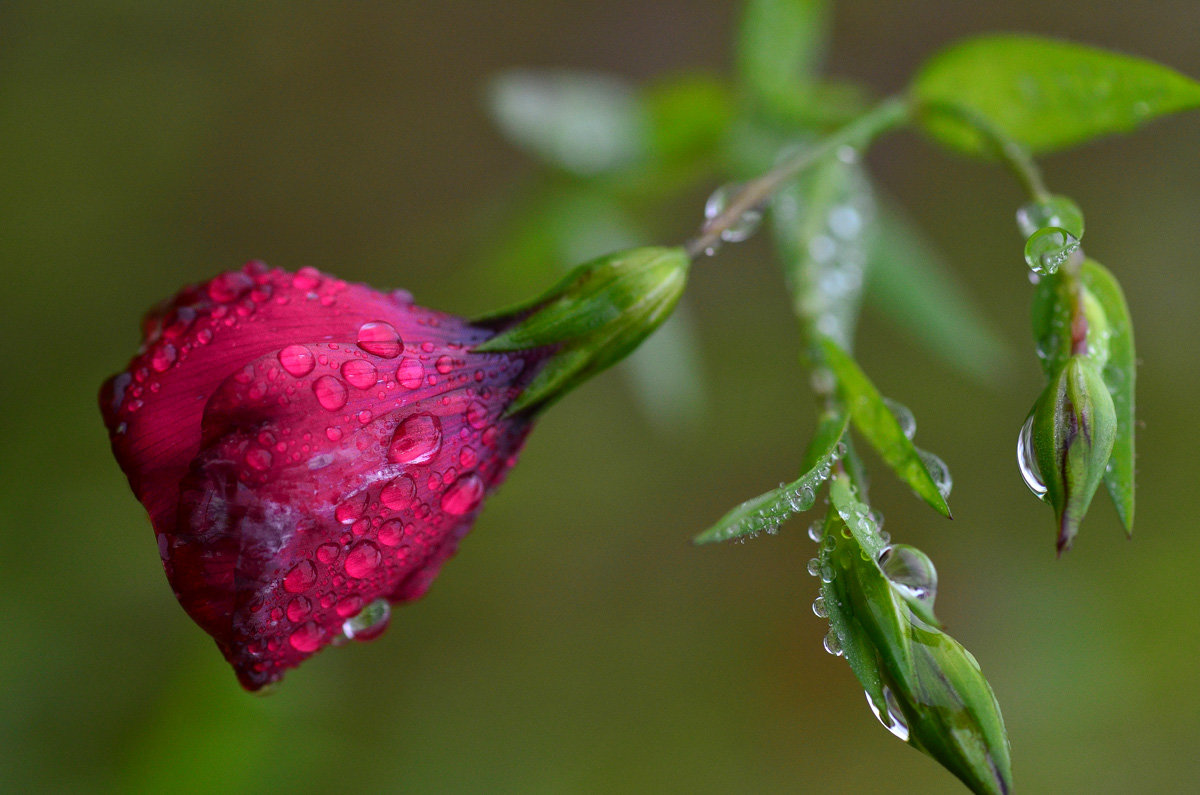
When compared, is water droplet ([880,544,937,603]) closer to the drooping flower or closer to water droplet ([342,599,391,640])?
the drooping flower

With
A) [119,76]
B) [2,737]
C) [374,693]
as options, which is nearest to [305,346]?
[2,737]

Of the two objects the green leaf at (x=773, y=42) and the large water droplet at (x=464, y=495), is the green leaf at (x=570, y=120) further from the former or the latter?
the large water droplet at (x=464, y=495)

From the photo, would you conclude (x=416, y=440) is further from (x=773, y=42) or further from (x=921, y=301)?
(x=921, y=301)

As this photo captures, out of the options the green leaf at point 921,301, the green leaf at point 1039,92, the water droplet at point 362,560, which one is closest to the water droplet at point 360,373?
the water droplet at point 362,560

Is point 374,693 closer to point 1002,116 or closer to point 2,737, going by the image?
point 2,737

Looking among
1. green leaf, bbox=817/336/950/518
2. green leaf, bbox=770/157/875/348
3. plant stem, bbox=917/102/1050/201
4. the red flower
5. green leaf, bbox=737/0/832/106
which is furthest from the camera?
green leaf, bbox=737/0/832/106

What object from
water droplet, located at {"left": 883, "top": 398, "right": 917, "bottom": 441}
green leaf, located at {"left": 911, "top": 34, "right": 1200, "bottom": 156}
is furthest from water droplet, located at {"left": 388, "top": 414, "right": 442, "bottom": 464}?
green leaf, located at {"left": 911, "top": 34, "right": 1200, "bottom": 156}

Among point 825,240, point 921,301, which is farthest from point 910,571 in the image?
point 921,301
